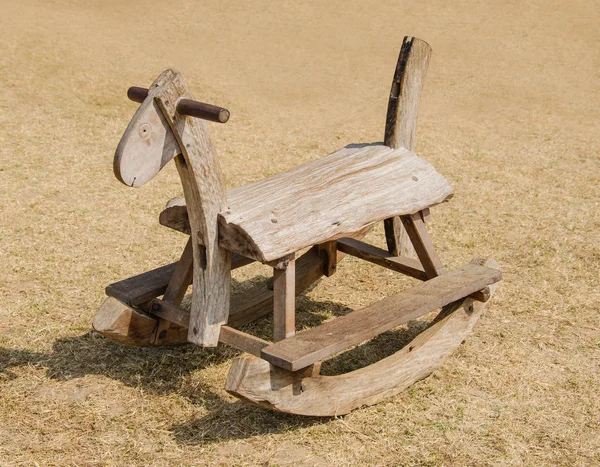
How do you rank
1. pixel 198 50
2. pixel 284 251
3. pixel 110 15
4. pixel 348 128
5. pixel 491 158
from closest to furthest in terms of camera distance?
pixel 284 251
pixel 491 158
pixel 348 128
pixel 198 50
pixel 110 15

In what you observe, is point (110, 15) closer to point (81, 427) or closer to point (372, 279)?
point (372, 279)

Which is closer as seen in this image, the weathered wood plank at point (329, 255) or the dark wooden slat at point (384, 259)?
the dark wooden slat at point (384, 259)

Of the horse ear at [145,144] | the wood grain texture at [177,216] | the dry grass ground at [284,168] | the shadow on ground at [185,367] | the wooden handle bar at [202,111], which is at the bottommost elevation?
the shadow on ground at [185,367]

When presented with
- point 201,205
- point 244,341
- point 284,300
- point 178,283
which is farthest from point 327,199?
point 178,283

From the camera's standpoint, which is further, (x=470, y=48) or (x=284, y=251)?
(x=470, y=48)

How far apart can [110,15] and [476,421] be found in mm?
12155

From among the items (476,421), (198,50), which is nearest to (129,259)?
(476,421)

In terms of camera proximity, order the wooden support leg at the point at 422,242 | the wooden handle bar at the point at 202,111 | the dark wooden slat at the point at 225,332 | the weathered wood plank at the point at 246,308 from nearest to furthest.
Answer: the wooden handle bar at the point at 202,111 < the dark wooden slat at the point at 225,332 < the weathered wood plank at the point at 246,308 < the wooden support leg at the point at 422,242

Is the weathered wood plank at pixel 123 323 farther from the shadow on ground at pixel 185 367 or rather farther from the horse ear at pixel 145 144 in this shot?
the horse ear at pixel 145 144

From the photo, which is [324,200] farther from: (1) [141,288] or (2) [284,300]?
(1) [141,288]

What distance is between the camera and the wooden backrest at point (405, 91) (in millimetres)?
4762

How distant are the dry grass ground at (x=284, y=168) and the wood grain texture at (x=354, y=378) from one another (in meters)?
0.12

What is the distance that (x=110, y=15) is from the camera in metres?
14.2

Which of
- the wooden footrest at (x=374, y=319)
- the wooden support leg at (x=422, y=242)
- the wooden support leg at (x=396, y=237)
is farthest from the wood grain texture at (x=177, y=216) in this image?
the wooden support leg at (x=396, y=237)
